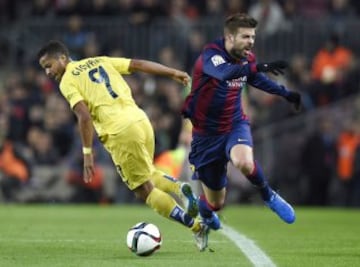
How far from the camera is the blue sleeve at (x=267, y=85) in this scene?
12.2 metres

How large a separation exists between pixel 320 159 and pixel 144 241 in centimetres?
1214

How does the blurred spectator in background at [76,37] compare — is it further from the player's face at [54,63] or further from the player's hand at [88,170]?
the player's hand at [88,170]

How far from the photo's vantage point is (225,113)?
12.2 meters

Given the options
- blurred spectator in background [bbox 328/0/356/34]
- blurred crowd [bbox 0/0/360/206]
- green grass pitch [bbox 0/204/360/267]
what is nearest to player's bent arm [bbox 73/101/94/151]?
green grass pitch [bbox 0/204/360/267]

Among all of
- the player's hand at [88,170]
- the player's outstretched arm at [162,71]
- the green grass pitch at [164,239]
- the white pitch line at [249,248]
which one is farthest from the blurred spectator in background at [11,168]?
the player's hand at [88,170]

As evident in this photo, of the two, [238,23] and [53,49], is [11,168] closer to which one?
[53,49]

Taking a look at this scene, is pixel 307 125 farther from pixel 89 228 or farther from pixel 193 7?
pixel 89 228

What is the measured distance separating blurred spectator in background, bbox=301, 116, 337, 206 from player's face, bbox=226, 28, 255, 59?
11.3 m

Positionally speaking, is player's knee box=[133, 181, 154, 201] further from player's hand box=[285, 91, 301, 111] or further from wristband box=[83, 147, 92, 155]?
player's hand box=[285, 91, 301, 111]

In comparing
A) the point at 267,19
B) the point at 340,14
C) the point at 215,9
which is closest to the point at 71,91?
the point at 267,19

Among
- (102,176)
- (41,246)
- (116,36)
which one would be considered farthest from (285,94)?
(116,36)

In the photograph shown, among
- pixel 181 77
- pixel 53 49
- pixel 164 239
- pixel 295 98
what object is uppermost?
pixel 53 49

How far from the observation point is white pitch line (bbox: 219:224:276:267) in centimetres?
1070

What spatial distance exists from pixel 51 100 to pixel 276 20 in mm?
4939
